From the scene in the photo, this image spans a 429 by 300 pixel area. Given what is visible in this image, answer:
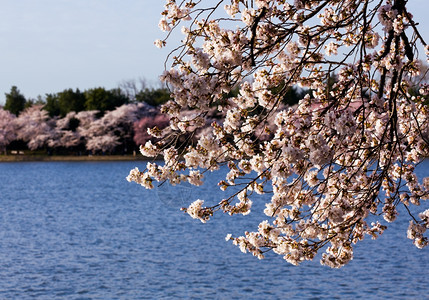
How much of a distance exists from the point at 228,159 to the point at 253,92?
0.65m

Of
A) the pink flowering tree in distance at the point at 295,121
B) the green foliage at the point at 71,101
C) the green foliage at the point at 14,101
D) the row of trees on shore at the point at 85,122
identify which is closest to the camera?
the pink flowering tree in distance at the point at 295,121

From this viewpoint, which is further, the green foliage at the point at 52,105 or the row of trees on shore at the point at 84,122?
the green foliage at the point at 52,105

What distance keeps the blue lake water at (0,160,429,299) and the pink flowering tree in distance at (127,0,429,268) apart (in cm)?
743

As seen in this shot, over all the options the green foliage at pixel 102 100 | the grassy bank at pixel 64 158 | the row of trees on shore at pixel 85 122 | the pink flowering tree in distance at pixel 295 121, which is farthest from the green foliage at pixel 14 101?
the pink flowering tree in distance at pixel 295 121

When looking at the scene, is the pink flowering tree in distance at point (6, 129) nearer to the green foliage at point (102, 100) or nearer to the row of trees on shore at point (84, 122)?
the row of trees on shore at point (84, 122)

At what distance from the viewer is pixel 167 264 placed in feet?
66.2

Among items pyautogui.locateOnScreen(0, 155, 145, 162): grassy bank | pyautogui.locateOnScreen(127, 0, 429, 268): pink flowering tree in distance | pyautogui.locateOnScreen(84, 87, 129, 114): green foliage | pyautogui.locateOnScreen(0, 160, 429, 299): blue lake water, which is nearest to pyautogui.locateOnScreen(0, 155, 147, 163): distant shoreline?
pyautogui.locateOnScreen(0, 155, 145, 162): grassy bank

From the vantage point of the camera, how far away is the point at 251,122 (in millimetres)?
5273

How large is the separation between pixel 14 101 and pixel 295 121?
7823 cm

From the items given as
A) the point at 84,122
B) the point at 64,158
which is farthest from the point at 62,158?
the point at 84,122

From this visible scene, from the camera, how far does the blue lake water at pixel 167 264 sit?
16.5 meters

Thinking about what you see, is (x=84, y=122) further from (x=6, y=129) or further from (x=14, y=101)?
(x=14, y=101)

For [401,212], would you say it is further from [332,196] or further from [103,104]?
[103,104]

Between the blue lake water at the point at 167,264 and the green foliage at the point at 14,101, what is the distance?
46176 millimetres
